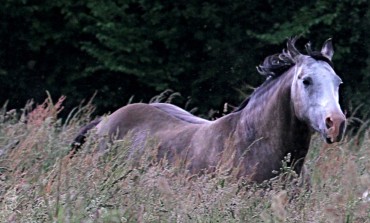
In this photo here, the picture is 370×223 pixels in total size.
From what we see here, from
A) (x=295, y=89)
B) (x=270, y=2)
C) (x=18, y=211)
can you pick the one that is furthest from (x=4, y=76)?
(x=18, y=211)

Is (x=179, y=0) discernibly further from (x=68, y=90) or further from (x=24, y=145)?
(x=24, y=145)

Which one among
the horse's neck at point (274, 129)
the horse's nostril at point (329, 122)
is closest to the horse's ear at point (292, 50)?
the horse's neck at point (274, 129)

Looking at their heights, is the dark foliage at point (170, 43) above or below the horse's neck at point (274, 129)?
below

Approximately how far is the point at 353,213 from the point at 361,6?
9951 millimetres

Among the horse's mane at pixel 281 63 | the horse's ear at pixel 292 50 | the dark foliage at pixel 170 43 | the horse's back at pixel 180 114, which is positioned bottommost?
the dark foliage at pixel 170 43

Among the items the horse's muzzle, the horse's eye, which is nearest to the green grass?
the horse's muzzle

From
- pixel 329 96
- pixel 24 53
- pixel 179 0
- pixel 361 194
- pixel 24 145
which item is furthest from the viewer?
pixel 24 53

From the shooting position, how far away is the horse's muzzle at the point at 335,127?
20.0 ft

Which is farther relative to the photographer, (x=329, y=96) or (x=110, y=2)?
(x=110, y=2)

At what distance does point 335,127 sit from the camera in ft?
20.0

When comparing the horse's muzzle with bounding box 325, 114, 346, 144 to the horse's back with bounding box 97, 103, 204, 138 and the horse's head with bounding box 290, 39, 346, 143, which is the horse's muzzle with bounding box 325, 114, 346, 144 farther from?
the horse's back with bounding box 97, 103, 204, 138

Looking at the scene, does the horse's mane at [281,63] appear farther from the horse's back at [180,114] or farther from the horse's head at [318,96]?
the horse's back at [180,114]

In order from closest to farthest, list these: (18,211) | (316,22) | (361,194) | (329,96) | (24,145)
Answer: (18,211) < (361,194) < (329,96) < (24,145) < (316,22)

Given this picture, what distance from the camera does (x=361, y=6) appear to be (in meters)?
14.4
